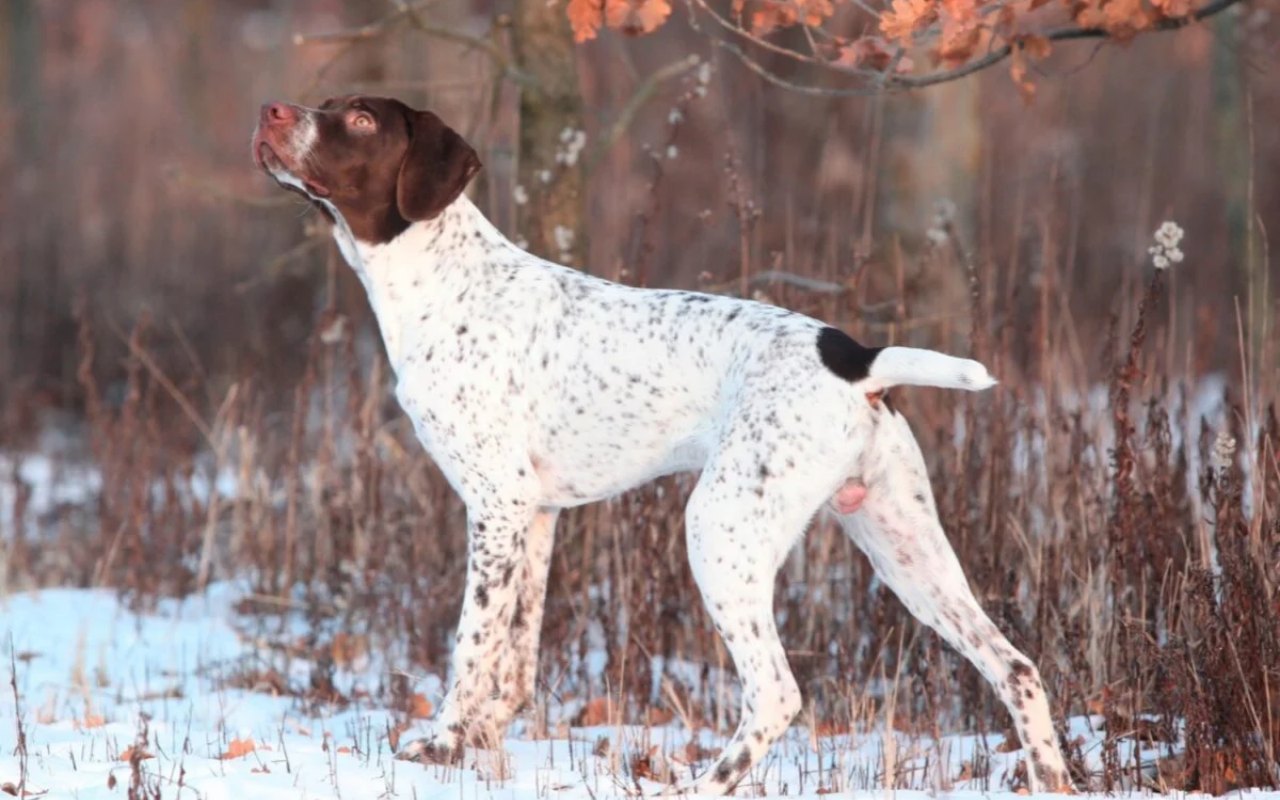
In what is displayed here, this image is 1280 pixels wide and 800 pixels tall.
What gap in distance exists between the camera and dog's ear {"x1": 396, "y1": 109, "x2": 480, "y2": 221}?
4.60m

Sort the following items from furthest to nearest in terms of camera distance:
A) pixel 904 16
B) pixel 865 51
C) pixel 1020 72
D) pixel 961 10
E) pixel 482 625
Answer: pixel 865 51
pixel 1020 72
pixel 482 625
pixel 961 10
pixel 904 16

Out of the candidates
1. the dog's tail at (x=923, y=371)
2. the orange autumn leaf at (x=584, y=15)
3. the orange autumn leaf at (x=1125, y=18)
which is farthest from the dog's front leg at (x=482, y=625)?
the orange autumn leaf at (x=1125, y=18)

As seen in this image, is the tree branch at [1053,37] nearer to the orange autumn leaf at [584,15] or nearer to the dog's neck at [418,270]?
the orange autumn leaf at [584,15]

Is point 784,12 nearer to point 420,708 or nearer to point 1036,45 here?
point 1036,45

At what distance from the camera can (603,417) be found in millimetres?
4461

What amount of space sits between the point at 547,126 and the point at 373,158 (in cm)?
164

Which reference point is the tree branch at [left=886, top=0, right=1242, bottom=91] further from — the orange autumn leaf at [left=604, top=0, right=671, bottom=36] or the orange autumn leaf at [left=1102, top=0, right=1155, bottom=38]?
the orange autumn leaf at [left=604, top=0, right=671, bottom=36]

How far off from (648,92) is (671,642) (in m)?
1.96

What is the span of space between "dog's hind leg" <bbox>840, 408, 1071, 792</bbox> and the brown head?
1.33 m

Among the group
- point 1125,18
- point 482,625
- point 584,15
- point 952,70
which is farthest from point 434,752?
point 1125,18

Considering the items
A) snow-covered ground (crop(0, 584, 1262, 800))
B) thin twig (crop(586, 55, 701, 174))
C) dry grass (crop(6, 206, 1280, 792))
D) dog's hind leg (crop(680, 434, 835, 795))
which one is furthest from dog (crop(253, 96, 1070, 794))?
thin twig (crop(586, 55, 701, 174))

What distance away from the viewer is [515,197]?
240 inches

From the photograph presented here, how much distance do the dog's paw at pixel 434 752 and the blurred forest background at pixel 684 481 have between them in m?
0.52

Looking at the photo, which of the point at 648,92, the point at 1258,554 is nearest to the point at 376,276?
the point at 648,92
